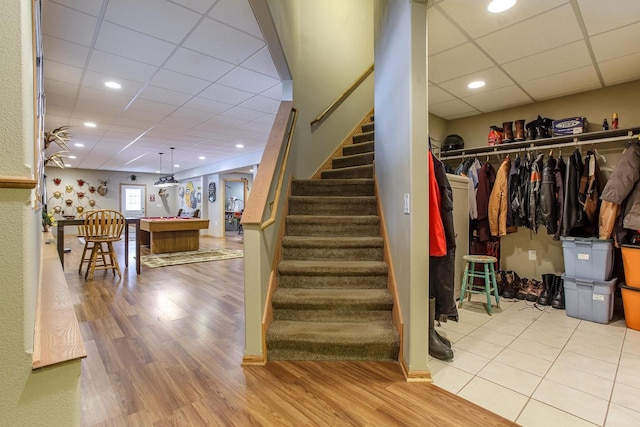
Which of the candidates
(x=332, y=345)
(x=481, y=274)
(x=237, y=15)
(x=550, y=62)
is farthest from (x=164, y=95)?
(x=481, y=274)

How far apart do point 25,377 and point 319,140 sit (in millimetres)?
3774

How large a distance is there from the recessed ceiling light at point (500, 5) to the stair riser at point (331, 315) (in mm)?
2322

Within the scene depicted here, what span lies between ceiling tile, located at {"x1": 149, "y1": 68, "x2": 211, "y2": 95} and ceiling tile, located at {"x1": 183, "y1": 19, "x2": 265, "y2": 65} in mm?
636

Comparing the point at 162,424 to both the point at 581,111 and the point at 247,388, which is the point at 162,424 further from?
the point at 581,111

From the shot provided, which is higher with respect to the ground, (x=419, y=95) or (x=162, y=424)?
(x=419, y=95)

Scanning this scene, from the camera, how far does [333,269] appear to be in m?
2.54

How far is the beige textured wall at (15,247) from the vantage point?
2.47ft

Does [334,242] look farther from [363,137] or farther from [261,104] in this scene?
[261,104]

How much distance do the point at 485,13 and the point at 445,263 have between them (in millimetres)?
1829

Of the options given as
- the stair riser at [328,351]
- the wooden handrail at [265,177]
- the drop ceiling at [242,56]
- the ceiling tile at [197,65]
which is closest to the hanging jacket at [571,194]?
the drop ceiling at [242,56]

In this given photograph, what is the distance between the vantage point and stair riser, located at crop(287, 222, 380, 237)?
301 cm

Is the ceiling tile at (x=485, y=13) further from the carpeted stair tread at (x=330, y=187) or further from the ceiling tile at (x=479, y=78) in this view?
the carpeted stair tread at (x=330, y=187)

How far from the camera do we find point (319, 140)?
4176 millimetres

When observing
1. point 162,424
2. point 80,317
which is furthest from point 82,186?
point 162,424
